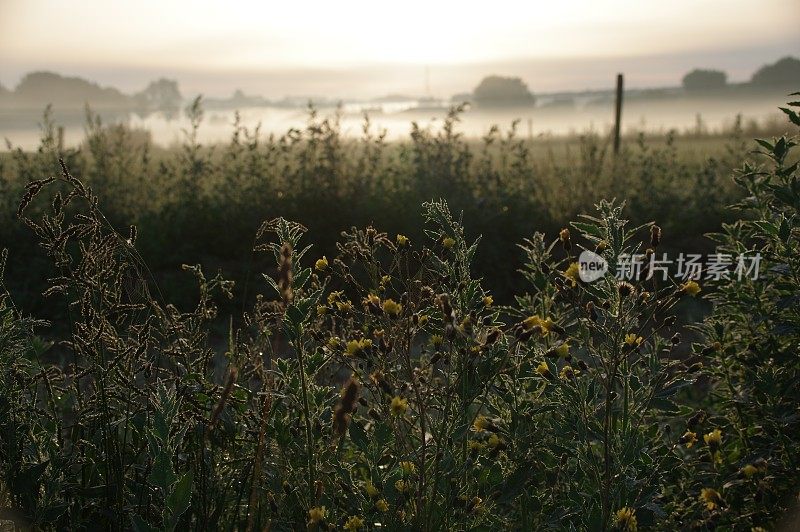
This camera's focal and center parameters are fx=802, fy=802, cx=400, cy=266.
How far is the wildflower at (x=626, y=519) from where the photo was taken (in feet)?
6.97

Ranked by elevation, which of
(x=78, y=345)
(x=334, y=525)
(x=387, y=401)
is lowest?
(x=334, y=525)

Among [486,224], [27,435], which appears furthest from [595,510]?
[486,224]

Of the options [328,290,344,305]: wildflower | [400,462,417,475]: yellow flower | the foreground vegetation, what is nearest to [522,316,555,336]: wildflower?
the foreground vegetation

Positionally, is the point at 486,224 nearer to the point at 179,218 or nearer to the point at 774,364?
the point at 179,218

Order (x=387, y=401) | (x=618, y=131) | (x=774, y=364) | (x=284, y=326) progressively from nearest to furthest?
1. (x=284, y=326)
2. (x=387, y=401)
3. (x=774, y=364)
4. (x=618, y=131)

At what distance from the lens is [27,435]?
263 cm

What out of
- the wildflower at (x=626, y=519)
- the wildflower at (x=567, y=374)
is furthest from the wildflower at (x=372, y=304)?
the wildflower at (x=626, y=519)

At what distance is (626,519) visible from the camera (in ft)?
7.02

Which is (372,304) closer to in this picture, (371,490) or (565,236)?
(371,490)

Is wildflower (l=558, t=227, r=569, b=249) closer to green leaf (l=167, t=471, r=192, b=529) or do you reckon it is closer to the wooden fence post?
green leaf (l=167, t=471, r=192, b=529)

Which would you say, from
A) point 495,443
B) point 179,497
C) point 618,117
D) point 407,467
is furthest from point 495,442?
point 618,117

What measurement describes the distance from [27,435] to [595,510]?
182 cm

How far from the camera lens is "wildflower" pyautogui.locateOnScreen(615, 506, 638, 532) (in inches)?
83.7

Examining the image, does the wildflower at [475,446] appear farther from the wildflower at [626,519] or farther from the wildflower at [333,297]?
the wildflower at [333,297]
